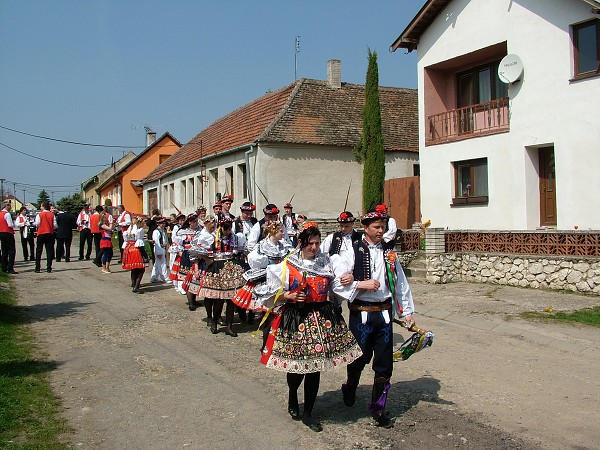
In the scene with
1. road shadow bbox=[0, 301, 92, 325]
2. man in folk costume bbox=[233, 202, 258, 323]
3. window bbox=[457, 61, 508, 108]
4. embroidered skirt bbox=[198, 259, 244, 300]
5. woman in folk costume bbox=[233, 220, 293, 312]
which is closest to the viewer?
woman in folk costume bbox=[233, 220, 293, 312]

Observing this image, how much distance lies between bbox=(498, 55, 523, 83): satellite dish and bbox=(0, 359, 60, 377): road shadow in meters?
13.0

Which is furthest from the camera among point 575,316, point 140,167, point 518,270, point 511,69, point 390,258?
point 140,167

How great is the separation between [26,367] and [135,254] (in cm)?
643

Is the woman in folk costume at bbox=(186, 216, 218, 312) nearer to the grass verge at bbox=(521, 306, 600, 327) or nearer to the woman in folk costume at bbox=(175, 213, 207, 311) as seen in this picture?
the woman in folk costume at bbox=(175, 213, 207, 311)

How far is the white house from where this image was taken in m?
14.5

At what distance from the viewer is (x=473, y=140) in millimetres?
17406

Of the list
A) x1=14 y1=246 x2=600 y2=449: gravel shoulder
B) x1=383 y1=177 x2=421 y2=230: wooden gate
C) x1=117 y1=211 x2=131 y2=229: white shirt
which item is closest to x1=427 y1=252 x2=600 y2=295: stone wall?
x1=14 y1=246 x2=600 y2=449: gravel shoulder

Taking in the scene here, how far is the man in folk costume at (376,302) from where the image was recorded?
5333mm

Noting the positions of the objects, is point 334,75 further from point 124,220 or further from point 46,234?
point 46,234

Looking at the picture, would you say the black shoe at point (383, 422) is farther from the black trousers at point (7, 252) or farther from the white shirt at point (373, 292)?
the black trousers at point (7, 252)

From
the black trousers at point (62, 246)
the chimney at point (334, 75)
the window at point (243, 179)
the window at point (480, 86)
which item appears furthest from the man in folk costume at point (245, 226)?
the chimney at point (334, 75)

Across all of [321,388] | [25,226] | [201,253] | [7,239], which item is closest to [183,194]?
[25,226]

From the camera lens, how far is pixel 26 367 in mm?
7223

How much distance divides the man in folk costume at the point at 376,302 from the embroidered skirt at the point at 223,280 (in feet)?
12.8
